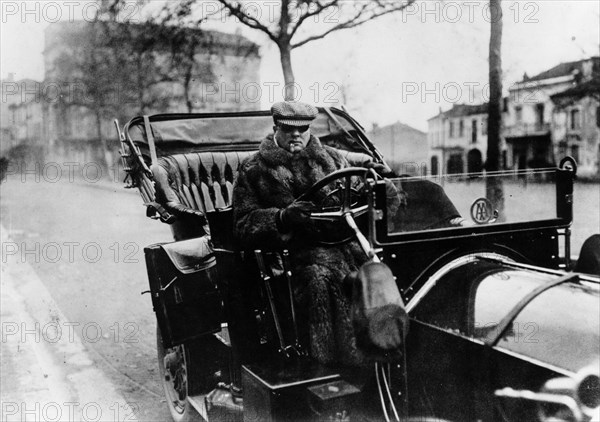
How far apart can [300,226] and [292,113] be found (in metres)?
0.69

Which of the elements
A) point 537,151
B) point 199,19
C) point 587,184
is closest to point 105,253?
point 199,19

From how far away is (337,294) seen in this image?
3180 mm

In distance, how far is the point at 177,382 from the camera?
4578 millimetres

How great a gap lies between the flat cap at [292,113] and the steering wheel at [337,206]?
41 cm

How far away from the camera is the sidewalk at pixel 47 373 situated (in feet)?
14.9

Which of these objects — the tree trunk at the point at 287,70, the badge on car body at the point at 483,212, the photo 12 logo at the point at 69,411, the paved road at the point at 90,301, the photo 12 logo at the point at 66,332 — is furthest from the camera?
the tree trunk at the point at 287,70

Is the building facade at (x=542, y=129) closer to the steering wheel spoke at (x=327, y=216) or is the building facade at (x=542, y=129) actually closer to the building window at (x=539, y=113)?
the building window at (x=539, y=113)

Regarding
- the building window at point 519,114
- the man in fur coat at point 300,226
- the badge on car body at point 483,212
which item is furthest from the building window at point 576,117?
the badge on car body at point 483,212

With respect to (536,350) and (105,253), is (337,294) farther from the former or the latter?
(105,253)

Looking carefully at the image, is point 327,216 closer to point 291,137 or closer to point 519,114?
point 291,137

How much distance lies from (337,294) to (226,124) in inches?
128

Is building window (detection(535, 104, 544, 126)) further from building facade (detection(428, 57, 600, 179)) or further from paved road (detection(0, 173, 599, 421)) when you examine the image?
paved road (detection(0, 173, 599, 421))

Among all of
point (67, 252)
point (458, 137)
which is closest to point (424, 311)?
point (67, 252)

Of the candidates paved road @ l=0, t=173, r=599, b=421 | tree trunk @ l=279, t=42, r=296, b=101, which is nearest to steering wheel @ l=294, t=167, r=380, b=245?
paved road @ l=0, t=173, r=599, b=421
